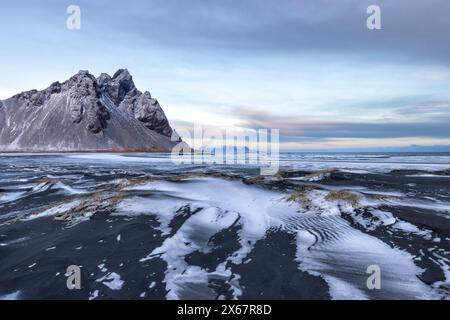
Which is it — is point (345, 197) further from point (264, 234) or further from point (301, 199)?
point (264, 234)

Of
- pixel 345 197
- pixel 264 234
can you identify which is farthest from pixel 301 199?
pixel 264 234

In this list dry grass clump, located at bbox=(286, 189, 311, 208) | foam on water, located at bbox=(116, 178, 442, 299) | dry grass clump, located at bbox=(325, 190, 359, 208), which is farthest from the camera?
dry grass clump, located at bbox=(286, 189, 311, 208)

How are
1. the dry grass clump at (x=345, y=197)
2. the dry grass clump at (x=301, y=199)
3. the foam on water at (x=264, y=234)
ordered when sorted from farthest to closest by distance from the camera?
the dry grass clump at (x=301, y=199)
the dry grass clump at (x=345, y=197)
the foam on water at (x=264, y=234)

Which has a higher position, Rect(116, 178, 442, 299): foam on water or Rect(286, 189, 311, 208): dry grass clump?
Rect(286, 189, 311, 208): dry grass clump

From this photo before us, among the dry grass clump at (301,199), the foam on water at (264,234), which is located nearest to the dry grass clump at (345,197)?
the foam on water at (264,234)

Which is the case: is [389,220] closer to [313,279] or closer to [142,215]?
[313,279]

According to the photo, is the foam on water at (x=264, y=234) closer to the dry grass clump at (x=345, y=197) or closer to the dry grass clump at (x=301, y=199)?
the dry grass clump at (x=301, y=199)

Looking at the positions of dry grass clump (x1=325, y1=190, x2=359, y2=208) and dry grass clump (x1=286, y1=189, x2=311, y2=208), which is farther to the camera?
dry grass clump (x1=286, y1=189, x2=311, y2=208)

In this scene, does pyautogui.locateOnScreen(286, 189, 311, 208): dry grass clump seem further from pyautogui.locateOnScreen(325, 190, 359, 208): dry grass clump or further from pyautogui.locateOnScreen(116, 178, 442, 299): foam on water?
pyautogui.locateOnScreen(325, 190, 359, 208): dry grass clump

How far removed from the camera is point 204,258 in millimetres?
8070

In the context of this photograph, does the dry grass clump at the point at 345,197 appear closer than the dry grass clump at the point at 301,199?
Yes

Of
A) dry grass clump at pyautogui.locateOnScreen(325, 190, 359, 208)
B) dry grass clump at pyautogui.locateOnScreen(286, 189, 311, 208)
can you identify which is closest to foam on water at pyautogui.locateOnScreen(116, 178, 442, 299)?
dry grass clump at pyautogui.locateOnScreen(286, 189, 311, 208)
